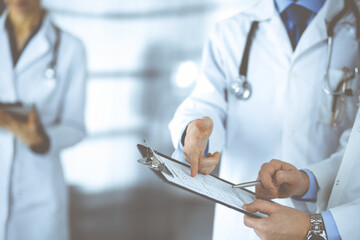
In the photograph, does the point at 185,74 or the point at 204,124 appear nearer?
the point at 204,124

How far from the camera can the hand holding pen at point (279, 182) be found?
35.1 inches

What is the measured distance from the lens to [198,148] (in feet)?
2.86

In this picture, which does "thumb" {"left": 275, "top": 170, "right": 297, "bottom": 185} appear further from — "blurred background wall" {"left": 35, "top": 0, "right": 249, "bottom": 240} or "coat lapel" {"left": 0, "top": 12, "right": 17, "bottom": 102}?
"blurred background wall" {"left": 35, "top": 0, "right": 249, "bottom": 240}

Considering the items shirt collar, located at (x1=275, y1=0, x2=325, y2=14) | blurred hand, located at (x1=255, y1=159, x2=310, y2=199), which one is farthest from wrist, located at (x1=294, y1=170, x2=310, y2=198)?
shirt collar, located at (x1=275, y1=0, x2=325, y2=14)

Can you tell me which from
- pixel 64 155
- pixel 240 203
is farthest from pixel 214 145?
pixel 64 155

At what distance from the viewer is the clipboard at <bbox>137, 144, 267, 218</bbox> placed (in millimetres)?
675

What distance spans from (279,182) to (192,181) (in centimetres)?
27

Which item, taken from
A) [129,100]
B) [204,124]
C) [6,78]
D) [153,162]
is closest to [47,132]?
[6,78]

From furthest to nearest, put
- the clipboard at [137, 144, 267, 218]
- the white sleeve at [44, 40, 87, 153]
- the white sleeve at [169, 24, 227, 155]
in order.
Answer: the white sleeve at [44, 40, 87, 153], the white sleeve at [169, 24, 227, 155], the clipboard at [137, 144, 267, 218]

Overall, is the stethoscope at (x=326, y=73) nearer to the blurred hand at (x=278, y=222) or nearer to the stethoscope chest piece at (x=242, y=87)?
the stethoscope chest piece at (x=242, y=87)

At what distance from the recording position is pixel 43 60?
1.57 metres

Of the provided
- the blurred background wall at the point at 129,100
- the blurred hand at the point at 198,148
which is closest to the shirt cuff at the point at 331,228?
the blurred hand at the point at 198,148

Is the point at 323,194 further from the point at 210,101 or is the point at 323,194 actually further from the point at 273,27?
the point at 273,27

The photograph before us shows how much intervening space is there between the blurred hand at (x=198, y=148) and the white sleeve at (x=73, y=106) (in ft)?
2.66
